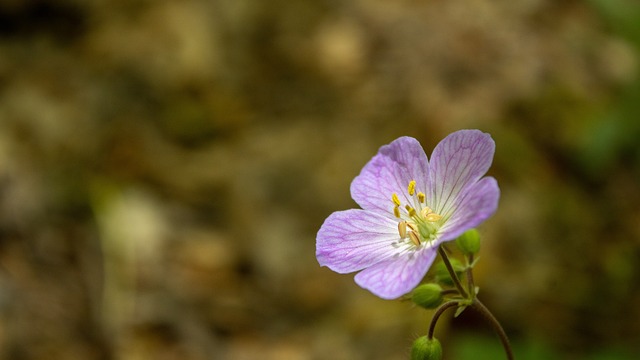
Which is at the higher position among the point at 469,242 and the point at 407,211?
the point at 407,211

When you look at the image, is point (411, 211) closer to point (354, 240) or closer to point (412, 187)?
point (412, 187)

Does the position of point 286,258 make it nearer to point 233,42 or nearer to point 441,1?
point 233,42

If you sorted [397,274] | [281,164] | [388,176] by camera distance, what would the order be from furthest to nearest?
[281,164] < [388,176] < [397,274]

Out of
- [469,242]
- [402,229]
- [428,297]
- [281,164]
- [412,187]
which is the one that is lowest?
[428,297]

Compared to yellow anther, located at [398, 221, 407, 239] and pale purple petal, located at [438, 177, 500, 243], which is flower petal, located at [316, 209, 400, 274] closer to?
yellow anther, located at [398, 221, 407, 239]

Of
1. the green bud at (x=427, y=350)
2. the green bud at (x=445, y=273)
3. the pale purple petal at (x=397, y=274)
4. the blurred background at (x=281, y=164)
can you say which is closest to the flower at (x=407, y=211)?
the pale purple petal at (x=397, y=274)

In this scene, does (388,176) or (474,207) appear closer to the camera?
(474,207)

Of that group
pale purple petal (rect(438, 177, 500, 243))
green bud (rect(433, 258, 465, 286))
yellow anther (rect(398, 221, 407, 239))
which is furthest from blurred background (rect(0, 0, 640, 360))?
pale purple petal (rect(438, 177, 500, 243))

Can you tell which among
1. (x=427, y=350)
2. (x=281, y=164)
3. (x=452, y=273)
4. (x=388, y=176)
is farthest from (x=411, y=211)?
(x=281, y=164)
